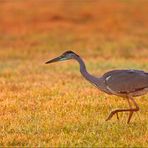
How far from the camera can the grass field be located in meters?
8.83

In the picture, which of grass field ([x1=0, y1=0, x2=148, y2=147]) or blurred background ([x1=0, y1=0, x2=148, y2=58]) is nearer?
grass field ([x1=0, y1=0, x2=148, y2=147])

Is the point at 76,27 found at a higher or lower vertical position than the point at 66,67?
lower

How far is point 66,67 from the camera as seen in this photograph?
1964cm

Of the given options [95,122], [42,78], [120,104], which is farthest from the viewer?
[42,78]

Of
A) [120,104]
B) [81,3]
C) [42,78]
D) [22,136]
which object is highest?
[22,136]

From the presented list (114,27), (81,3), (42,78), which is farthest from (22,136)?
(81,3)

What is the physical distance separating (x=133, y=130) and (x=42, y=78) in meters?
7.34

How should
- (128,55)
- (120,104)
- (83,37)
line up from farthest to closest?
(83,37)
(128,55)
(120,104)

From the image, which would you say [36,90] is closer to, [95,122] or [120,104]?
[120,104]

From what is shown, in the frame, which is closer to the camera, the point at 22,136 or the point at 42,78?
the point at 22,136

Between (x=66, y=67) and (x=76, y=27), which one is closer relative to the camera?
(x=66, y=67)

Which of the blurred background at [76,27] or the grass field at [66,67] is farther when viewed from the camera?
the blurred background at [76,27]

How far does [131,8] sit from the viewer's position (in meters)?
38.9

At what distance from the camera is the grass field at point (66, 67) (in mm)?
8828
